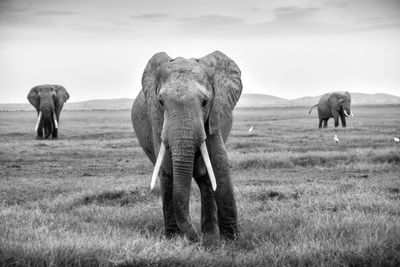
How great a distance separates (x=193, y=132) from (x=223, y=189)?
3.46 ft

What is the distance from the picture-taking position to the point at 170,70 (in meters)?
7.10

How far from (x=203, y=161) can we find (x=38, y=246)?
227 centimetres

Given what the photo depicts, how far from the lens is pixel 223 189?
727 cm

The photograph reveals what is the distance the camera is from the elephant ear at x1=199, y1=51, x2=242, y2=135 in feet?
23.5

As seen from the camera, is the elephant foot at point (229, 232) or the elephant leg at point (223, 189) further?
the elephant foot at point (229, 232)

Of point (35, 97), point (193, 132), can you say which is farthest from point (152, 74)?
point (35, 97)

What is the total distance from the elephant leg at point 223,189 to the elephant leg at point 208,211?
0.36 ft

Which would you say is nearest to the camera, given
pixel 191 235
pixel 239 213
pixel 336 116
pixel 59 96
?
pixel 191 235

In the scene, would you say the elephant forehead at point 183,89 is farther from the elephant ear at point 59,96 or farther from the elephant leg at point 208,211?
the elephant ear at point 59,96

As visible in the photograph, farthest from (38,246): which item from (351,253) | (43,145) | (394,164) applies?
(43,145)

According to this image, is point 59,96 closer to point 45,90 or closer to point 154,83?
point 45,90

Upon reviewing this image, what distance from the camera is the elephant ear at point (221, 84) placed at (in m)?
7.16

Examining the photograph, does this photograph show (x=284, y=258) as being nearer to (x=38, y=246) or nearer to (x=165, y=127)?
(x=165, y=127)

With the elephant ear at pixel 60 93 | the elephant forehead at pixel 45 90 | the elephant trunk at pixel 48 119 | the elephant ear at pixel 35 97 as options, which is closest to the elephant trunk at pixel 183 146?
the elephant trunk at pixel 48 119
